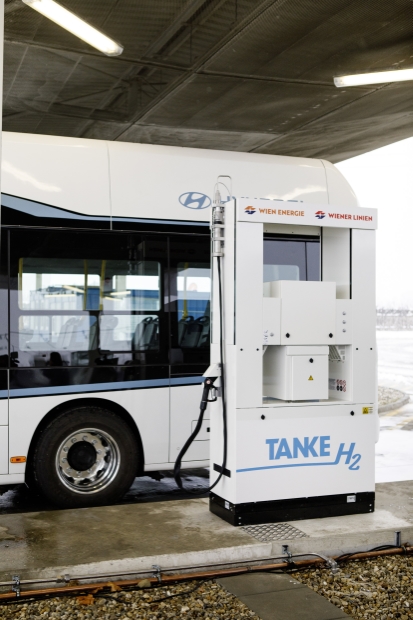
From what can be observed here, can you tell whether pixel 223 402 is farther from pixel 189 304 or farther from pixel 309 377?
pixel 189 304

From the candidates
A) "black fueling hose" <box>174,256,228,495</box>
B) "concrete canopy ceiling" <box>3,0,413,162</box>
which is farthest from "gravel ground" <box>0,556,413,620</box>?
"concrete canopy ceiling" <box>3,0,413,162</box>

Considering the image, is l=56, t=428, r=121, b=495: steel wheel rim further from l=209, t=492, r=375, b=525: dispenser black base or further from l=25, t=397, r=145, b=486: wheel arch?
l=209, t=492, r=375, b=525: dispenser black base

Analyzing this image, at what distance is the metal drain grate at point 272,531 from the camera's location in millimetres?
5371

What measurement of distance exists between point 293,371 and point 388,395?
13420 millimetres

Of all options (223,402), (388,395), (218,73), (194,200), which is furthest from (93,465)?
(388,395)

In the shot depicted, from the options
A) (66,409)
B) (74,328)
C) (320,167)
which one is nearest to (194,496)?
(66,409)

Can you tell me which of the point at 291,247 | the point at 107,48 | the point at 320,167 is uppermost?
the point at 107,48

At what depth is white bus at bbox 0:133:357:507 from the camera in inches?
260

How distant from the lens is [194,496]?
7676 mm

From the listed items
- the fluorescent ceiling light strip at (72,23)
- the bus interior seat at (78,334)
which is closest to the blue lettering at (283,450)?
the bus interior seat at (78,334)

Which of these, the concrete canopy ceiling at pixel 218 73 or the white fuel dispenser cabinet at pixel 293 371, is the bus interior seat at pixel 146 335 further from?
the concrete canopy ceiling at pixel 218 73

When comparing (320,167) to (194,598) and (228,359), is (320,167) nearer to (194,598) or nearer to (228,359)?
(228,359)

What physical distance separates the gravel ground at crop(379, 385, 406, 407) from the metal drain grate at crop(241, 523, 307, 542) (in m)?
11.2

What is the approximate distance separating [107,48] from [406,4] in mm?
3238
